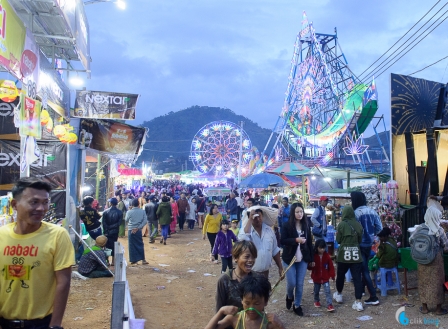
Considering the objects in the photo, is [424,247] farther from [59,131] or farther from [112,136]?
[112,136]

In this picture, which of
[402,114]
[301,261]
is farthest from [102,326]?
[402,114]

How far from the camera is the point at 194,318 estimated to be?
542 centimetres

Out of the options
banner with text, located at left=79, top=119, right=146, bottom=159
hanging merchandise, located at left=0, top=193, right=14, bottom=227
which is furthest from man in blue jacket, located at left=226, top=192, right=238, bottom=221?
hanging merchandise, located at left=0, top=193, right=14, bottom=227

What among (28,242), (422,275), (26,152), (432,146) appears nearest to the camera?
(28,242)

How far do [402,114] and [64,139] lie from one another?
7814 mm

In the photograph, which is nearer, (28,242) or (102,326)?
(28,242)

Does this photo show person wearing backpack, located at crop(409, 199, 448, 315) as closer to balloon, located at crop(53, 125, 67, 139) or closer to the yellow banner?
the yellow banner

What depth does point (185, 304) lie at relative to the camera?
6.06 meters

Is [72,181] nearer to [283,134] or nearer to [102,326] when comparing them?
[102,326]

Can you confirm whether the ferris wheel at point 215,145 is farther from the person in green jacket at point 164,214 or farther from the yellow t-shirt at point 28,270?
the yellow t-shirt at point 28,270

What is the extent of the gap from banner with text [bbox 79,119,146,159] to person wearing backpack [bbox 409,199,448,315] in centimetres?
846

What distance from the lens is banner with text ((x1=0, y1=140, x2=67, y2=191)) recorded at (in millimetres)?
7641

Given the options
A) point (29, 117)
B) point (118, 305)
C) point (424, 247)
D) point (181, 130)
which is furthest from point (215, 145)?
point (181, 130)

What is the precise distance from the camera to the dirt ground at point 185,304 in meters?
5.00
